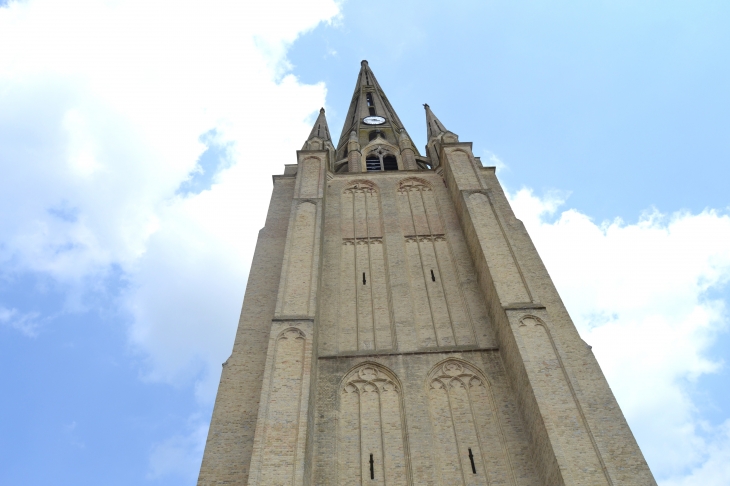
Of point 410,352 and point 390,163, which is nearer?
point 410,352

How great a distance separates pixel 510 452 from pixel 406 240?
29.2ft

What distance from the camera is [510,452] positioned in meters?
12.6

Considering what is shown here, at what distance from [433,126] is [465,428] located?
1855 cm

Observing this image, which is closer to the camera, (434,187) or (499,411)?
(499,411)

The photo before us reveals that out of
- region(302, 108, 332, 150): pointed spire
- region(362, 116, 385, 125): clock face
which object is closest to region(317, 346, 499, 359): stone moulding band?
region(302, 108, 332, 150): pointed spire

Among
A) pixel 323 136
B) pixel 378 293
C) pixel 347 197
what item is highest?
pixel 323 136

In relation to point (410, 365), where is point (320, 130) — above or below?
above

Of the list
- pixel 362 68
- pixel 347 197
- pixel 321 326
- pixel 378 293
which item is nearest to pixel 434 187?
pixel 347 197

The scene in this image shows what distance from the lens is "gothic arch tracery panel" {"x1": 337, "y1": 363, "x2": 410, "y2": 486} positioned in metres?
12.3

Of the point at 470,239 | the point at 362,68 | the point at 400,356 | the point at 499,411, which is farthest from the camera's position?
the point at 362,68

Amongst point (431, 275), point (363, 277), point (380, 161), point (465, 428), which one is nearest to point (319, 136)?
point (380, 161)

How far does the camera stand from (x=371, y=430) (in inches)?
523

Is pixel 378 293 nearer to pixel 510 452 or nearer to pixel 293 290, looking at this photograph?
pixel 293 290

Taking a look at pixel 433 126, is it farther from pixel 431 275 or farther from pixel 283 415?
pixel 283 415
